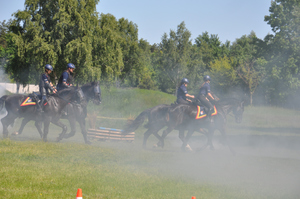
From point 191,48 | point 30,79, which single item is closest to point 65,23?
point 30,79

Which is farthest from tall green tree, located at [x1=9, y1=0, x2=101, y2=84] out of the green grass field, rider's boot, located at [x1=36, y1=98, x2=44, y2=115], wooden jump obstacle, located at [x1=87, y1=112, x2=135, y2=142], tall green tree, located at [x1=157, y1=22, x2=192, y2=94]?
tall green tree, located at [x1=157, y1=22, x2=192, y2=94]

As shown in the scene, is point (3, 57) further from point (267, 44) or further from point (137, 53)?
point (267, 44)

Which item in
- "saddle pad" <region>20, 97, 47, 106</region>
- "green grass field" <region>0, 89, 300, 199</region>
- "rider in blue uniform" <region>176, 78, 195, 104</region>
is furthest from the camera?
"rider in blue uniform" <region>176, 78, 195, 104</region>

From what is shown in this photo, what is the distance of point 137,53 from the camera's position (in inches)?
2844

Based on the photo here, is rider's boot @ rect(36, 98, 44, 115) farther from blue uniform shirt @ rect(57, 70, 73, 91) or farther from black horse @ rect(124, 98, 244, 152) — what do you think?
black horse @ rect(124, 98, 244, 152)

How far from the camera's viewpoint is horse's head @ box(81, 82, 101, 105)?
1571cm

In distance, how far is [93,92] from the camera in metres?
15.8

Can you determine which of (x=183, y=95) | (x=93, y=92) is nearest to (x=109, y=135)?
(x=93, y=92)

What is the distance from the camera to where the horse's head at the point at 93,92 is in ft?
51.5

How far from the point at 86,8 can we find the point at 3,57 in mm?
26209

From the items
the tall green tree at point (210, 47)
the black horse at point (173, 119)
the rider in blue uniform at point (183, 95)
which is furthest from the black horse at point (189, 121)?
the tall green tree at point (210, 47)

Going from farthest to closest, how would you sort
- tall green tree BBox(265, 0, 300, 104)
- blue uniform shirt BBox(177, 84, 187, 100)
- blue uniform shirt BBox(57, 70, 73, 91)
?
tall green tree BBox(265, 0, 300, 104), blue uniform shirt BBox(177, 84, 187, 100), blue uniform shirt BBox(57, 70, 73, 91)

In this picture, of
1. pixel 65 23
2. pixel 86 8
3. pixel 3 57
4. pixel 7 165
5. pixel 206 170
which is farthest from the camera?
pixel 3 57

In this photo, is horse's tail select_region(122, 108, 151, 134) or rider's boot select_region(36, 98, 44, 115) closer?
rider's boot select_region(36, 98, 44, 115)
